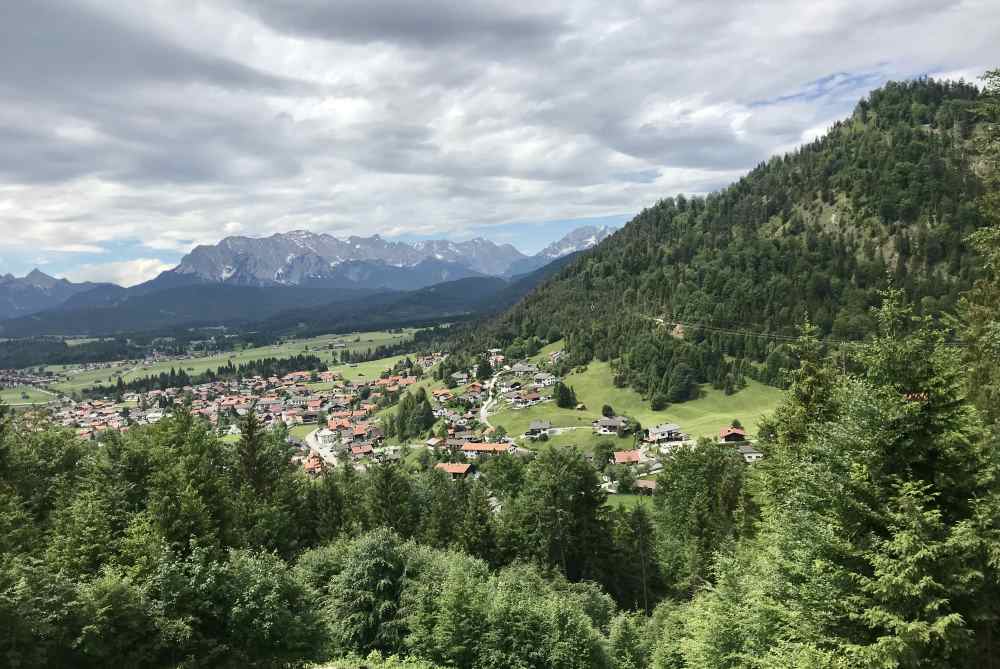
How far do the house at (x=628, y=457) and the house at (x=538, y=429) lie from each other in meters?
22.7

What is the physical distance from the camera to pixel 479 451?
11931cm

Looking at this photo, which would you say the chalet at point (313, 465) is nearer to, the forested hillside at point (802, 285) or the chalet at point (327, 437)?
the chalet at point (327, 437)

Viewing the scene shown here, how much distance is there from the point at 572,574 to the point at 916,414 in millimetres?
41840

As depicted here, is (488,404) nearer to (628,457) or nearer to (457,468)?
(457,468)

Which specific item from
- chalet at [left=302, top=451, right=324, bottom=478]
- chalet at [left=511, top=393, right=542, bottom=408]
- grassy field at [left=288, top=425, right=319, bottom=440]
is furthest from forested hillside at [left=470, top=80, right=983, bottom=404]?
grassy field at [left=288, top=425, right=319, bottom=440]

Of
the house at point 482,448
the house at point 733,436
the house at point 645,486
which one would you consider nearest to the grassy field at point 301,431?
the house at point 482,448

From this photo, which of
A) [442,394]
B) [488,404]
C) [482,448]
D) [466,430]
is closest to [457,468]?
[482,448]

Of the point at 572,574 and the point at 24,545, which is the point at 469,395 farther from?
the point at 24,545

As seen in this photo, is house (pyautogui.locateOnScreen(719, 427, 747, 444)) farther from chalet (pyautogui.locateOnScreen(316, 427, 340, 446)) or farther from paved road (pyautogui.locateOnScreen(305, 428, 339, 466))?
chalet (pyautogui.locateOnScreen(316, 427, 340, 446))

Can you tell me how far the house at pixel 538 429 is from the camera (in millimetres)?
128625

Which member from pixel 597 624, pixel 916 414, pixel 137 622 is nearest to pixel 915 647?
pixel 916 414

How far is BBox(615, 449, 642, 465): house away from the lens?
342 ft

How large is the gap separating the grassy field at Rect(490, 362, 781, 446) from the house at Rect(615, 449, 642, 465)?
1124cm

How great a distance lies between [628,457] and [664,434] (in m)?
Result: 15.2
